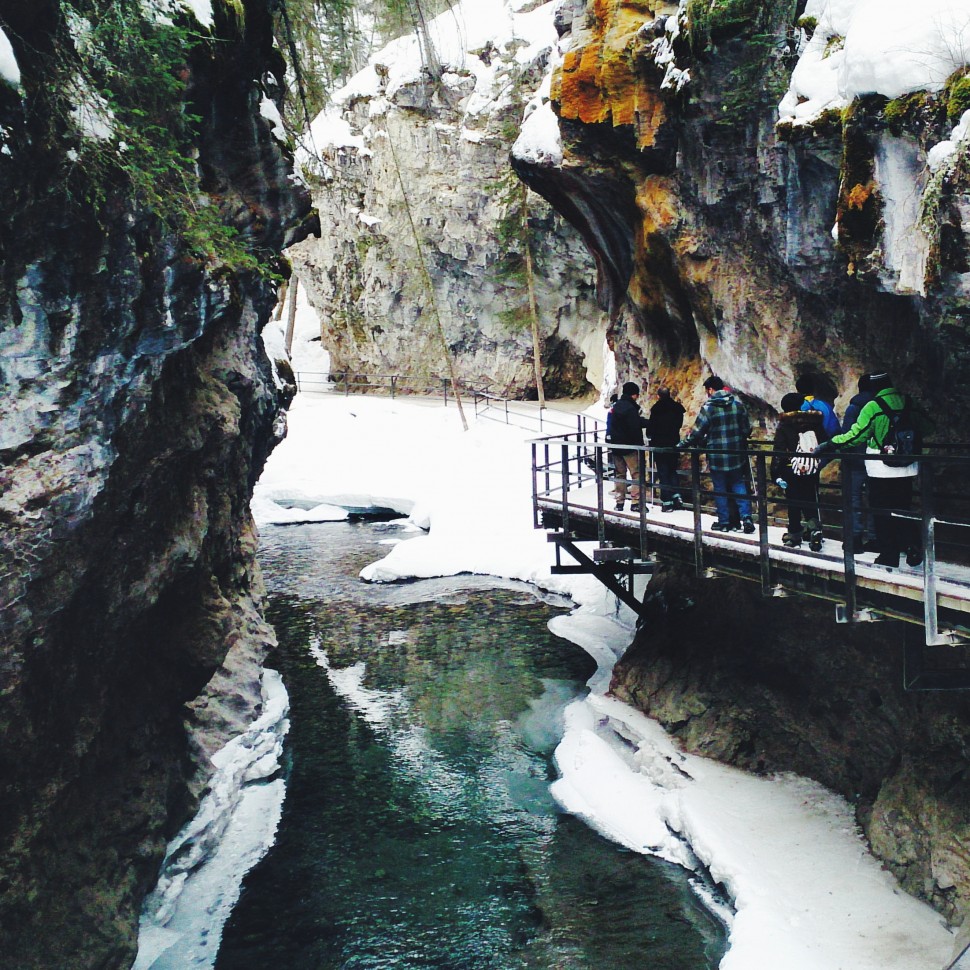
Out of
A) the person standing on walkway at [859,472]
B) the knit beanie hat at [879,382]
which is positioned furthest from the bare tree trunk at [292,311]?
the knit beanie hat at [879,382]

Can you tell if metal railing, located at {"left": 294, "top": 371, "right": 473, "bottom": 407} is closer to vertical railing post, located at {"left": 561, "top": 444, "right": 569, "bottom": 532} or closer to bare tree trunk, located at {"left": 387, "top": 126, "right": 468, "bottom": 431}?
bare tree trunk, located at {"left": 387, "top": 126, "right": 468, "bottom": 431}

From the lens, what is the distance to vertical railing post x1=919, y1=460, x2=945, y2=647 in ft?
20.9

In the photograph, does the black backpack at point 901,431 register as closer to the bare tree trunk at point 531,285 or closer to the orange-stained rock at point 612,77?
the orange-stained rock at point 612,77

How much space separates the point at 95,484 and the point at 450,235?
35166mm

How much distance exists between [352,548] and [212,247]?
18.7 m

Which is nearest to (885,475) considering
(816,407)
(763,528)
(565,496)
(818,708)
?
(763,528)

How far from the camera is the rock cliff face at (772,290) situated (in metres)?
8.50

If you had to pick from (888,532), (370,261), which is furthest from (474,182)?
(888,532)

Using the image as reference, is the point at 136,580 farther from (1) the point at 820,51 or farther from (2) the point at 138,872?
(1) the point at 820,51

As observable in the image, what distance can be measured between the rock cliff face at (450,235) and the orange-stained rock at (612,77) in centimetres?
2115

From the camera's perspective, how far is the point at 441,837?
1065 centimetres

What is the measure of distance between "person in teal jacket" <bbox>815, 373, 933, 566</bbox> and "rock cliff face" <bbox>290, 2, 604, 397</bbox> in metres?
30.8

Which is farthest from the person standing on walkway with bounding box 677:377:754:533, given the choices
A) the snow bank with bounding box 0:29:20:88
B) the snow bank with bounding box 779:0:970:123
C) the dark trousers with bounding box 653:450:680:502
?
the snow bank with bounding box 0:29:20:88

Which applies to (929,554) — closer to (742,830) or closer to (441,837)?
(742,830)
